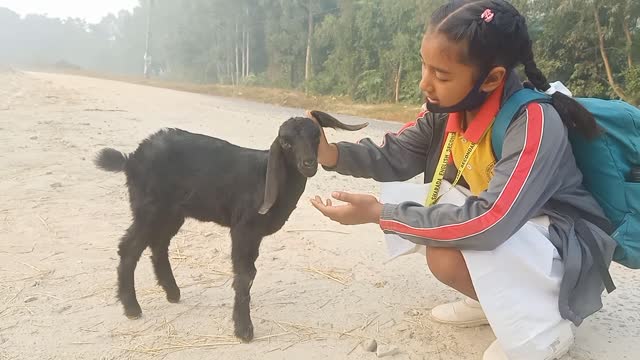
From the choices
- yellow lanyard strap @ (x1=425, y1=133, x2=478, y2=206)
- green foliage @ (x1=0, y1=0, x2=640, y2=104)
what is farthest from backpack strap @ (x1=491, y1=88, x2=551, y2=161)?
green foliage @ (x1=0, y1=0, x2=640, y2=104)

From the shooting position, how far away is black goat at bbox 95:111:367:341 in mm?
2811

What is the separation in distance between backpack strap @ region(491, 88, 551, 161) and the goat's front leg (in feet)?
4.35

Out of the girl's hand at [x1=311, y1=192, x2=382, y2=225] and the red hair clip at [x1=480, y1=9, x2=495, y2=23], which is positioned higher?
the red hair clip at [x1=480, y1=9, x2=495, y2=23]

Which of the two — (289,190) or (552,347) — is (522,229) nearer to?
(552,347)

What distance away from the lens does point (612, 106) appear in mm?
2281

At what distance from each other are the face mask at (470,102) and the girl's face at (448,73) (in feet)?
0.05

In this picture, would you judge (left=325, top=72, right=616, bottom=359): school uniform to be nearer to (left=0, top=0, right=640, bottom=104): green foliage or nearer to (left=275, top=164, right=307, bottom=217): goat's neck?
(left=275, top=164, right=307, bottom=217): goat's neck

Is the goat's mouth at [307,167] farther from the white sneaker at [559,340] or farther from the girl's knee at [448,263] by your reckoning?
the white sneaker at [559,340]

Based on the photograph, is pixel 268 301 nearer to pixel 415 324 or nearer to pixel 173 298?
pixel 173 298

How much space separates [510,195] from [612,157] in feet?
1.78

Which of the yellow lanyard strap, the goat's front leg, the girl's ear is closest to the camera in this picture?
the girl's ear

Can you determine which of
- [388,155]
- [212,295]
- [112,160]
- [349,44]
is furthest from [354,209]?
[349,44]

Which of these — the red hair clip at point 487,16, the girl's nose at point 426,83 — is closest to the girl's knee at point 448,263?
the girl's nose at point 426,83

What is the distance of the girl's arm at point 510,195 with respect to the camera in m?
2.05
